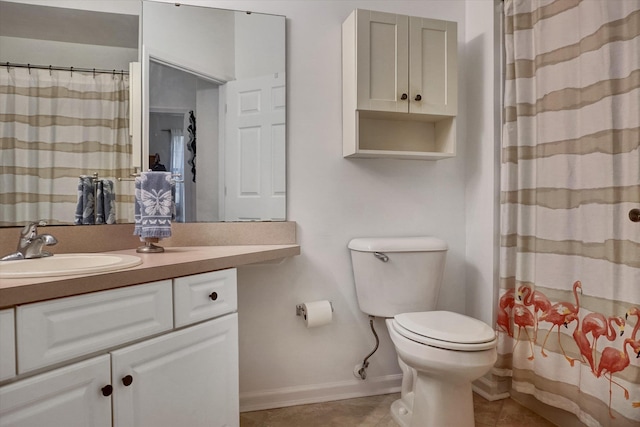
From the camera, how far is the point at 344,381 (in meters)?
2.05

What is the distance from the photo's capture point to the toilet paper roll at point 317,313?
188 cm

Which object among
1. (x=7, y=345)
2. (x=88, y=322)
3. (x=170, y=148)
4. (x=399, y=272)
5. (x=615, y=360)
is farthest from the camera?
(x=399, y=272)

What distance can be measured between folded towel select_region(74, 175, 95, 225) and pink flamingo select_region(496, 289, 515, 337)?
188 centimetres

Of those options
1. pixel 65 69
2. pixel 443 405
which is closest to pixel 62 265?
pixel 65 69

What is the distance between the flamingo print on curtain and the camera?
4.56 ft

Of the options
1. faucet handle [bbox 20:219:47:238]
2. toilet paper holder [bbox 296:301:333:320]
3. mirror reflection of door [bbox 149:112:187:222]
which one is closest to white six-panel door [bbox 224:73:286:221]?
Answer: mirror reflection of door [bbox 149:112:187:222]

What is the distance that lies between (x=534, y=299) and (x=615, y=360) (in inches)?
15.5

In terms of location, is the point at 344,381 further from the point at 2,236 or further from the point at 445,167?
the point at 2,236

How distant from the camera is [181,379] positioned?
1.22m

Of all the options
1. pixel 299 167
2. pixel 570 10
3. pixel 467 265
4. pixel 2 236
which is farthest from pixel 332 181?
pixel 2 236

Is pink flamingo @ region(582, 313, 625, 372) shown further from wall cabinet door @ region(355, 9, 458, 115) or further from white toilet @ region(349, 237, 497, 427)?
wall cabinet door @ region(355, 9, 458, 115)

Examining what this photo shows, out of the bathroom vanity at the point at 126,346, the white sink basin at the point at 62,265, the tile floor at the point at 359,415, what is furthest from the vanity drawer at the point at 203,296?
the tile floor at the point at 359,415

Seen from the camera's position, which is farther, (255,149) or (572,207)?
(255,149)

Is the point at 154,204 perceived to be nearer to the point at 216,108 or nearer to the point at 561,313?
the point at 216,108
